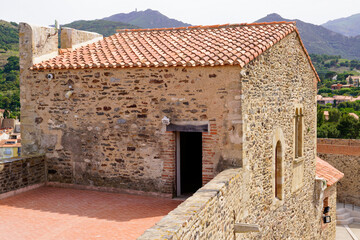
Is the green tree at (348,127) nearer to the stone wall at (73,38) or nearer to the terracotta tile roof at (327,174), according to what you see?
the terracotta tile roof at (327,174)

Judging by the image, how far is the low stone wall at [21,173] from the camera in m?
8.68

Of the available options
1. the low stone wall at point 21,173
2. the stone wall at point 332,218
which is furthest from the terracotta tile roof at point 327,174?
the low stone wall at point 21,173

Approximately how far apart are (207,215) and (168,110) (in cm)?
345

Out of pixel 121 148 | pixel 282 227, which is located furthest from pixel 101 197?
pixel 282 227

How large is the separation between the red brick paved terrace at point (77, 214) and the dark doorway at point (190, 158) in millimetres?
2447

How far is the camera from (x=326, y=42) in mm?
172125

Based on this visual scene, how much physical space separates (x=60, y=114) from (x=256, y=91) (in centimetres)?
478

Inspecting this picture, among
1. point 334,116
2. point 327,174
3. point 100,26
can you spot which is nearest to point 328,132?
point 334,116

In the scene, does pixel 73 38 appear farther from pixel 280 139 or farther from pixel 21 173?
pixel 280 139

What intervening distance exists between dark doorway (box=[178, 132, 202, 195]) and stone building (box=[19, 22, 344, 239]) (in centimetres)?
33

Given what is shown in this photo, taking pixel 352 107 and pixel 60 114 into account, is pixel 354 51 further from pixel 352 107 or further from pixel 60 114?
pixel 60 114

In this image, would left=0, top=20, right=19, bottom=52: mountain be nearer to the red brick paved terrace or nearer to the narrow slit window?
the red brick paved terrace

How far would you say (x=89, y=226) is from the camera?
688 centimetres

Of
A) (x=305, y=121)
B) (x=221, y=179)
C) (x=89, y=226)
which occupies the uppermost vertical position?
(x=305, y=121)
